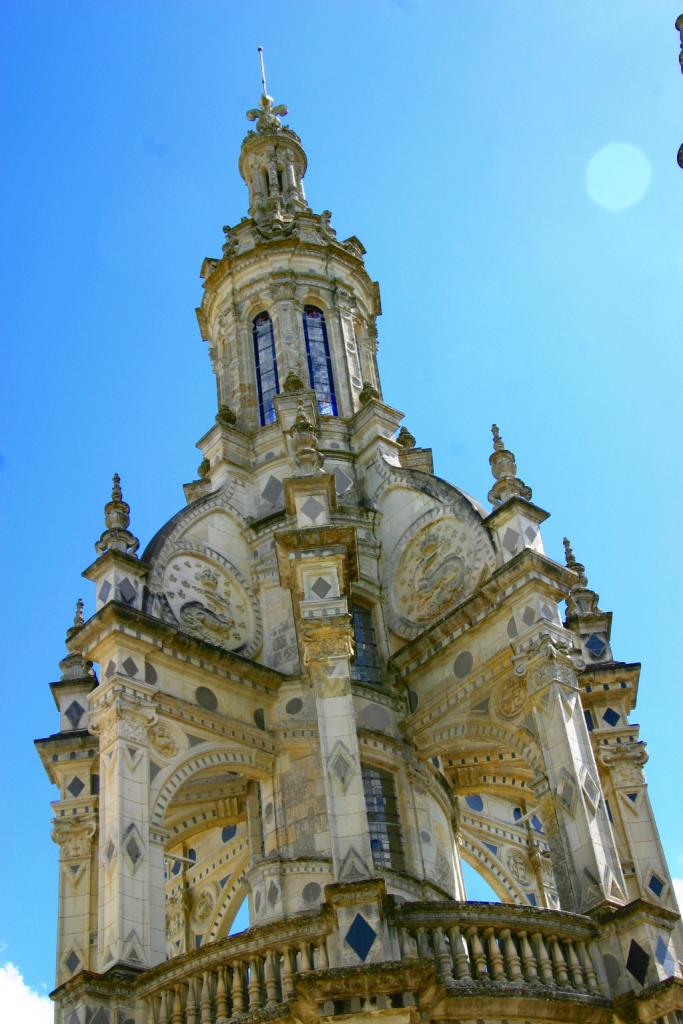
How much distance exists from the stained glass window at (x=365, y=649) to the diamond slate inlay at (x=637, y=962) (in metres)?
9.46

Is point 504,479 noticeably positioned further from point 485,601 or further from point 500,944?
point 500,944

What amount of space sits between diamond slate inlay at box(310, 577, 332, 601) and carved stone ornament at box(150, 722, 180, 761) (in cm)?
404

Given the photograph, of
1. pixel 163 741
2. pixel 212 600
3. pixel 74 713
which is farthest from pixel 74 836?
pixel 212 600

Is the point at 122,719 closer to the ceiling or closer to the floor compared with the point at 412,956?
closer to the ceiling

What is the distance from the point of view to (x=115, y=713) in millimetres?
24578

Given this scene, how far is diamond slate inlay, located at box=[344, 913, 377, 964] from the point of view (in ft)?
62.6

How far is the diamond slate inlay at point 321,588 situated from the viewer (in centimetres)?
2392

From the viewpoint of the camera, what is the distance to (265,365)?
36.2 m

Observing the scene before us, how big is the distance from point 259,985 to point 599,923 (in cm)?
530

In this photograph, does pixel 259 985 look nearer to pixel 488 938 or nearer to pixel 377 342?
pixel 488 938

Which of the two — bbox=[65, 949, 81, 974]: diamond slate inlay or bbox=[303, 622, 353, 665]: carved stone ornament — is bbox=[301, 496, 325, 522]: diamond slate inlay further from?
bbox=[65, 949, 81, 974]: diamond slate inlay

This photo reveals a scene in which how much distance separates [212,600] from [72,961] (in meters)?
7.79

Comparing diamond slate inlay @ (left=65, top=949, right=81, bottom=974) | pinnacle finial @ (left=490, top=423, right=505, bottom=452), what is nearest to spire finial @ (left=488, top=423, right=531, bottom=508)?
pinnacle finial @ (left=490, top=423, right=505, bottom=452)

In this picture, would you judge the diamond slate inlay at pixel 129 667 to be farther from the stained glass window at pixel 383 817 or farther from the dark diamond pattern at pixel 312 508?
the stained glass window at pixel 383 817
